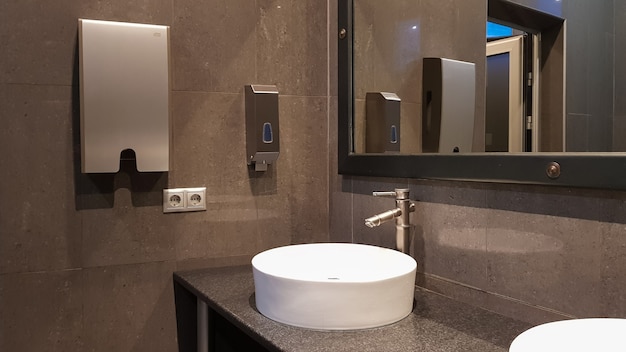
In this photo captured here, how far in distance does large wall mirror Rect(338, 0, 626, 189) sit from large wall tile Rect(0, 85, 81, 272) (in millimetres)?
892

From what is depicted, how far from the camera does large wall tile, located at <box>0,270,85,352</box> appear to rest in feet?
4.68

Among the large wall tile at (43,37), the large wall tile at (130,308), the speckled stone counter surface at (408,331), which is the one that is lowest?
the large wall tile at (130,308)

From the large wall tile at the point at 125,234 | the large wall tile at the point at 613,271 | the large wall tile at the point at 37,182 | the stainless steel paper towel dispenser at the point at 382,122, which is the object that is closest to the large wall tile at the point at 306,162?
the stainless steel paper towel dispenser at the point at 382,122

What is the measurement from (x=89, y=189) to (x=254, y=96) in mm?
591

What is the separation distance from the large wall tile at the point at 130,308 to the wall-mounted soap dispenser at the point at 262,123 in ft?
1.53

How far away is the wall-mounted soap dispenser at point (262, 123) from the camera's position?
65.7 inches

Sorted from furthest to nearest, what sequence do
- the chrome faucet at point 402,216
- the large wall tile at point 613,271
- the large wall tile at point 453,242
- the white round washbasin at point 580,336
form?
the chrome faucet at point 402,216, the large wall tile at point 453,242, the large wall tile at point 613,271, the white round washbasin at point 580,336

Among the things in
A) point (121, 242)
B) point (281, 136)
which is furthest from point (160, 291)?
point (281, 136)

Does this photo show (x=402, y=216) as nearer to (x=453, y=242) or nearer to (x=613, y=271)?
(x=453, y=242)

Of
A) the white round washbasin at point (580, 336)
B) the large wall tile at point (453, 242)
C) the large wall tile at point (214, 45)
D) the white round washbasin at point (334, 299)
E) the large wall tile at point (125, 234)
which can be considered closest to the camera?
the white round washbasin at point (580, 336)

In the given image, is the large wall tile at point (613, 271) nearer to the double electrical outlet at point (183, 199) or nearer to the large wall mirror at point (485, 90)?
the large wall mirror at point (485, 90)

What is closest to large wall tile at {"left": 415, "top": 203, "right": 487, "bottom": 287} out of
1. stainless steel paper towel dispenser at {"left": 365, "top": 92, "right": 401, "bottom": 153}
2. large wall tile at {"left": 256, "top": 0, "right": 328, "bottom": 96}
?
stainless steel paper towel dispenser at {"left": 365, "top": 92, "right": 401, "bottom": 153}

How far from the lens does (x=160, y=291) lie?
162 cm

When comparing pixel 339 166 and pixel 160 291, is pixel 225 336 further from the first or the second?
pixel 339 166
